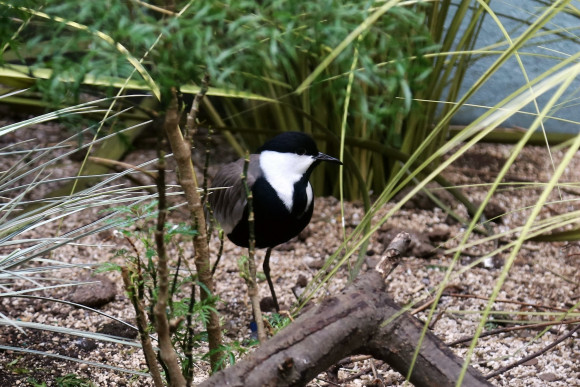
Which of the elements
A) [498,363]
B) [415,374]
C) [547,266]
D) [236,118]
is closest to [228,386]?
[415,374]

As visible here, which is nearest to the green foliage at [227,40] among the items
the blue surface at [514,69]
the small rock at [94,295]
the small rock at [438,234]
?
Answer: the small rock at [94,295]

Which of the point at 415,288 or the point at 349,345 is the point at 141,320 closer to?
the point at 349,345

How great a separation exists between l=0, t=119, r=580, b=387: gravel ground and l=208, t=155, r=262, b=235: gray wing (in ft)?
0.86

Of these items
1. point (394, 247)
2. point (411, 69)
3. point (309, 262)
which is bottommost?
point (309, 262)

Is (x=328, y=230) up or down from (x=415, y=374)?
down

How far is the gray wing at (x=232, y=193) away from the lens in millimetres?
2131

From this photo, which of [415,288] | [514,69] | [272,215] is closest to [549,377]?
[415,288]

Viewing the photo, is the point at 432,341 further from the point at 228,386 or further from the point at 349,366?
the point at 349,366

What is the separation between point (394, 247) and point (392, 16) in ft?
1.98

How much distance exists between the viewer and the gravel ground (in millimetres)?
1792

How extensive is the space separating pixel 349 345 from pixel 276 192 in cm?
87

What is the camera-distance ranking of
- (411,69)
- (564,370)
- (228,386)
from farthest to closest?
(564,370) → (228,386) → (411,69)

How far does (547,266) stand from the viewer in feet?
8.01

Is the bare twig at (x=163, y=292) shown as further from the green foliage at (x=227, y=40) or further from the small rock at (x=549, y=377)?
the small rock at (x=549, y=377)
